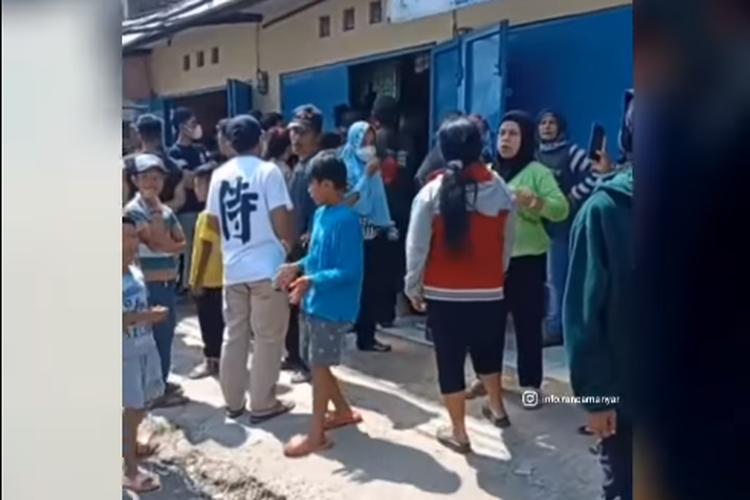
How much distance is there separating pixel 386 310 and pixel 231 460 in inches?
27.9

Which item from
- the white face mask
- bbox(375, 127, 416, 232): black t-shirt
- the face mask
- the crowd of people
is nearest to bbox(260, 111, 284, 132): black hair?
the crowd of people

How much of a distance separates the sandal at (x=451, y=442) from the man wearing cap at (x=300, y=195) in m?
0.44

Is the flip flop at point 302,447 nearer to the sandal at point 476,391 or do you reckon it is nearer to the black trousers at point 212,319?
the black trousers at point 212,319

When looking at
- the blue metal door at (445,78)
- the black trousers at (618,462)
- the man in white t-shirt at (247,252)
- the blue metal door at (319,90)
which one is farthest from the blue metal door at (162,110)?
the black trousers at (618,462)

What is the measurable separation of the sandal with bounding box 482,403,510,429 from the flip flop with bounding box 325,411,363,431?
1.23 feet

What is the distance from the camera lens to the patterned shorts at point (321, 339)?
107 inches

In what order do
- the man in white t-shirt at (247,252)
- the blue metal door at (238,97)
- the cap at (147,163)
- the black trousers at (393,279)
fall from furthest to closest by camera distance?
the black trousers at (393,279) < the man in white t-shirt at (247,252) < the blue metal door at (238,97) < the cap at (147,163)

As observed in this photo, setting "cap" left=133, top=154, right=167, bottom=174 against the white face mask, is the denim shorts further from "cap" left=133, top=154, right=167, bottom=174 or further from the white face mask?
the white face mask

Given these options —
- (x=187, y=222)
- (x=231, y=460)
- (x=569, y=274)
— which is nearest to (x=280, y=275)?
(x=187, y=222)

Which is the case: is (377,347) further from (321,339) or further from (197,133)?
(197,133)
